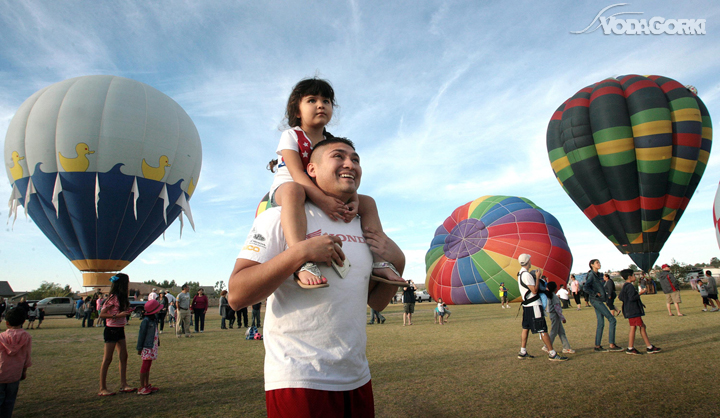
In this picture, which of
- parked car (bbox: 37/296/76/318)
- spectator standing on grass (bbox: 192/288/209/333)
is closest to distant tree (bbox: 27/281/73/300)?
parked car (bbox: 37/296/76/318)

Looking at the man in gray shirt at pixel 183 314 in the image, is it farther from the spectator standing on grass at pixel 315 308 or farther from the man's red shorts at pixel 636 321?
the spectator standing on grass at pixel 315 308

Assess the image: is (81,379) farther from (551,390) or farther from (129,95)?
(129,95)

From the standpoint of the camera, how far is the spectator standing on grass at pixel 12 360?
379 cm

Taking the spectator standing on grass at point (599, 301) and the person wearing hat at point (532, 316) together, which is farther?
the spectator standing on grass at point (599, 301)

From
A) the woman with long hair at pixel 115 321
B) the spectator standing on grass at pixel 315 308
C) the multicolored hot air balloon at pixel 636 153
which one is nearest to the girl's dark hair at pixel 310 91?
the spectator standing on grass at pixel 315 308

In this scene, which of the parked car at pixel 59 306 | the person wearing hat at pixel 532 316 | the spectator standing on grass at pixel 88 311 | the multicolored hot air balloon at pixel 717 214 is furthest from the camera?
the parked car at pixel 59 306

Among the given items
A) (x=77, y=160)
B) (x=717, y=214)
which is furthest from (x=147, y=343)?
(x=717, y=214)

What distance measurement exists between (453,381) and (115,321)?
5025mm

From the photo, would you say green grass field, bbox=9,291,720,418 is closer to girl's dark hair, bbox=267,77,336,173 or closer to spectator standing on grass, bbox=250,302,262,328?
spectator standing on grass, bbox=250,302,262,328

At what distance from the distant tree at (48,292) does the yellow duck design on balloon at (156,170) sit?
67142mm

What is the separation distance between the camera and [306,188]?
1779 mm

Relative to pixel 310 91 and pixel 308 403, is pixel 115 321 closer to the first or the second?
pixel 310 91

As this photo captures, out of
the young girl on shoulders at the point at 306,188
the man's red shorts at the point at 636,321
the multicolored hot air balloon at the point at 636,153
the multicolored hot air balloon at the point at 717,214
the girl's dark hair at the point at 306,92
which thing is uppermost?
the multicolored hot air balloon at the point at 636,153

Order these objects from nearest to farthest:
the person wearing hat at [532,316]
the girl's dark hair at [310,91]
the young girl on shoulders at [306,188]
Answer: the young girl on shoulders at [306,188], the girl's dark hair at [310,91], the person wearing hat at [532,316]
